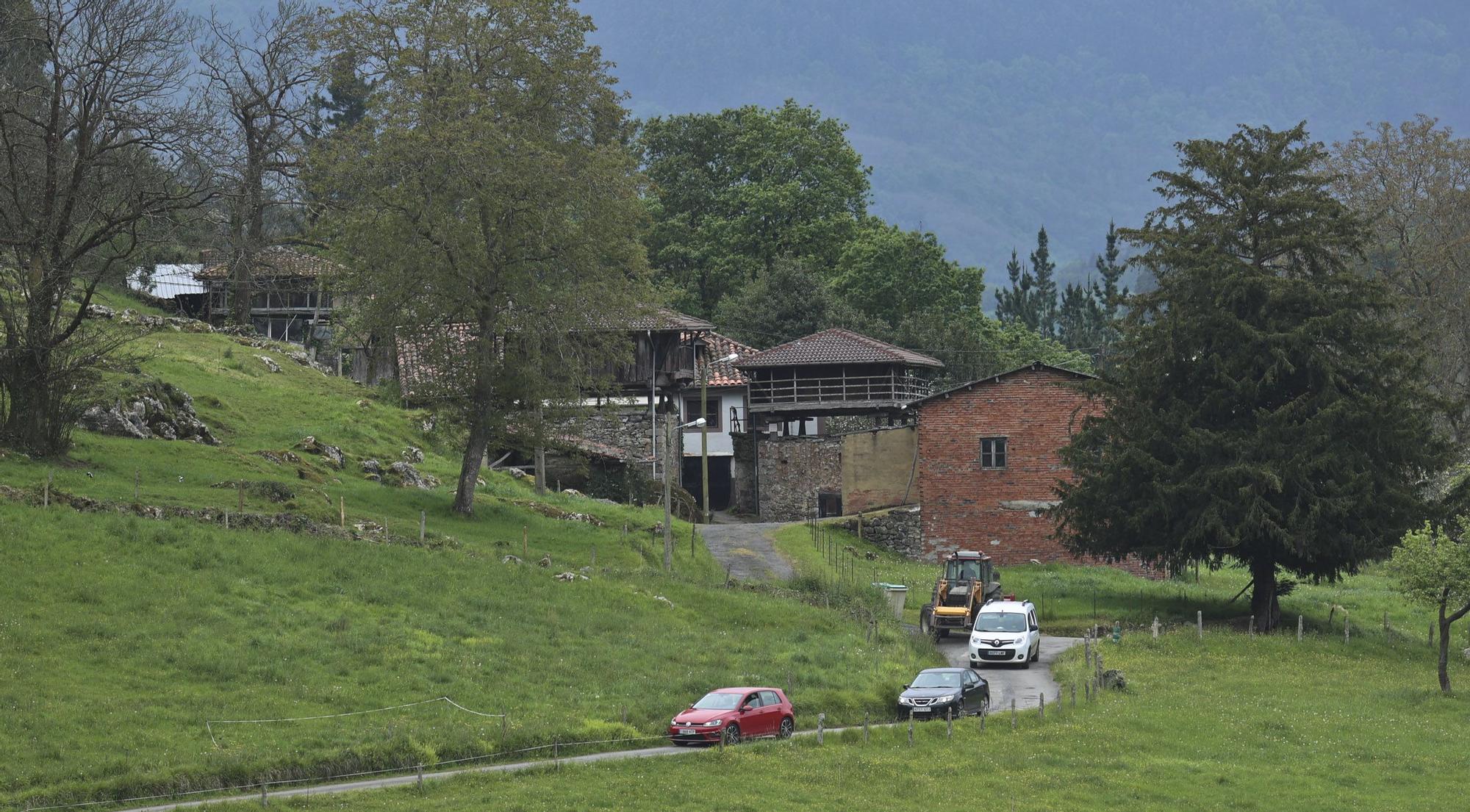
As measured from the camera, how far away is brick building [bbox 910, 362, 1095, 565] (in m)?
63.1

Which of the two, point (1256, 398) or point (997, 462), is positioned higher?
point (1256, 398)

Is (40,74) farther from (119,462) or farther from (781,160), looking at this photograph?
(781,160)

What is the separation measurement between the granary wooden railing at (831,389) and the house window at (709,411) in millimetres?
1987

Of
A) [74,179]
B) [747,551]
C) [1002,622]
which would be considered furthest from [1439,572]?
[74,179]

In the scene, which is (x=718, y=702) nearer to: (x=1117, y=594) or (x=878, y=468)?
(x=1117, y=594)

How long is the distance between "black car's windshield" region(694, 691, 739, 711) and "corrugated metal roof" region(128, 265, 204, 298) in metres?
61.9

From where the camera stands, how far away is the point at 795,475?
72.6 meters

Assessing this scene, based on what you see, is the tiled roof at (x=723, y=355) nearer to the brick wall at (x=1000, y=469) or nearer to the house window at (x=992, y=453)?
the brick wall at (x=1000, y=469)

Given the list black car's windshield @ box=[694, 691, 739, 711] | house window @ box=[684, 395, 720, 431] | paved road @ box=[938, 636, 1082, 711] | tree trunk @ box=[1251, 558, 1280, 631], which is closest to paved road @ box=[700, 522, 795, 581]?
paved road @ box=[938, 636, 1082, 711]

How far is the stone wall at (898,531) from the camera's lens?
6412 centimetres

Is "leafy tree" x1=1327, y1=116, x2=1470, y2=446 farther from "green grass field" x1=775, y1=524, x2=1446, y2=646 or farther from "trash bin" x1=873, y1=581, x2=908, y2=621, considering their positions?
"trash bin" x1=873, y1=581, x2=908, y2=621

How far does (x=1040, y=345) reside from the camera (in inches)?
4131

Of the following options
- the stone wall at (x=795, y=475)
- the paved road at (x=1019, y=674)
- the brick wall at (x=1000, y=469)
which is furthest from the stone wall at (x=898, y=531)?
the paved road at (x=1019, y=674)

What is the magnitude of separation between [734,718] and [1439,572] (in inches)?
758
